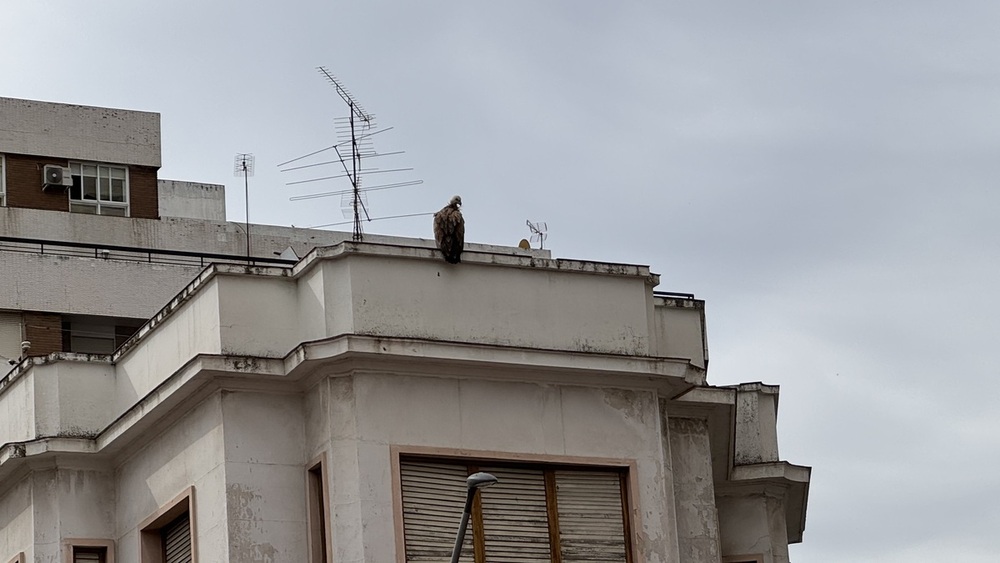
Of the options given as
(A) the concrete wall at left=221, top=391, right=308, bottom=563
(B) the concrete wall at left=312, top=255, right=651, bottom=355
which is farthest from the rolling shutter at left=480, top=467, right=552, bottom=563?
(A) the concrete wall at left=221, top=391, right=308, bottom=563

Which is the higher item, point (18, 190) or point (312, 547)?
point (18, 190)

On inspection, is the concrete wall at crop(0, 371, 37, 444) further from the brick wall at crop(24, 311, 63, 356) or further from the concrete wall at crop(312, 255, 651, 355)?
the brick wall at crop(24, 311, 63, 356)

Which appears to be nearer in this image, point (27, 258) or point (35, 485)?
point (35, 485)

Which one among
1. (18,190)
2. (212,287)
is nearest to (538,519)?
(212,287)

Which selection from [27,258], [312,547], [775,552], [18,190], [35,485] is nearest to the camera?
[312,547]

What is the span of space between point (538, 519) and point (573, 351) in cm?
239

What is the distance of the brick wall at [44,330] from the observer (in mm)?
54000

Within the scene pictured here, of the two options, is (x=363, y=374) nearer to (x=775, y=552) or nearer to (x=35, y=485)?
(x=35, y=485)

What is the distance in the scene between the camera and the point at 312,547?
31078mm

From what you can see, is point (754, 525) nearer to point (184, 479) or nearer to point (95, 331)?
point (184, 479)

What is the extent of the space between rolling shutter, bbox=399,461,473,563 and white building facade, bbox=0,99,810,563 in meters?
0.03

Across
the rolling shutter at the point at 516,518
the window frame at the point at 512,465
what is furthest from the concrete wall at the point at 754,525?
the rolling shutter at the point at 516,518

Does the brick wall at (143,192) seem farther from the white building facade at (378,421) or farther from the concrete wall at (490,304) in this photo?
the concrete wall at (490,304)

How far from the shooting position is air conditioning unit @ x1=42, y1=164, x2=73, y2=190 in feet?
191
